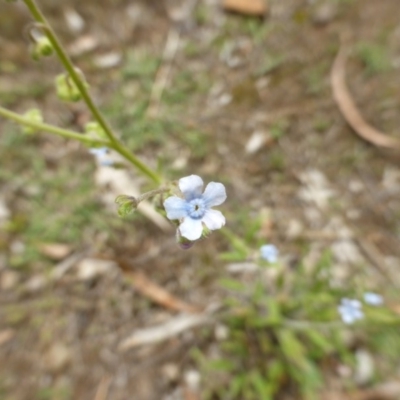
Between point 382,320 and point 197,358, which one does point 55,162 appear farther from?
point 382,320

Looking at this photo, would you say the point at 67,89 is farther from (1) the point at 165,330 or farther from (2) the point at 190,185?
(1) the point at 165,330

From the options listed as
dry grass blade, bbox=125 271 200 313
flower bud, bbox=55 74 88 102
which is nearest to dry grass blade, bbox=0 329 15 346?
dry grass blade, bbox=125 271 200 313

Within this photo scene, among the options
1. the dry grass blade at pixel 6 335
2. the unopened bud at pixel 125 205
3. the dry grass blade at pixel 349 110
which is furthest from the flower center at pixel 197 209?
the dry grass blade at pixel 349 110

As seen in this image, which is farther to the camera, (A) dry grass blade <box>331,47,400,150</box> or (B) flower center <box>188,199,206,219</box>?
(A) dry grass blade <box>331,47,400,150</box>

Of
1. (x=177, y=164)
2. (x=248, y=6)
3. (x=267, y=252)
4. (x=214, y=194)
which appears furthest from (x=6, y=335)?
(x=248, y=6)

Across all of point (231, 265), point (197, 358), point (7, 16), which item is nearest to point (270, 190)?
point (231, 265)

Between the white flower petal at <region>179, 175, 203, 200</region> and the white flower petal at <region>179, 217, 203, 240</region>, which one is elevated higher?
the white flower petal at <region>179, 175, 203, 200</region>

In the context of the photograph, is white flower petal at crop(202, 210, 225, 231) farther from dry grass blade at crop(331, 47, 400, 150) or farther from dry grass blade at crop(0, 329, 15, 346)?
dry grass blade at crop(331, 47, 400, 150)

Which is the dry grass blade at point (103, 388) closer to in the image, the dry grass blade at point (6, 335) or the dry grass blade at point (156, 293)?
the dry grass blade at point (156, 293)
